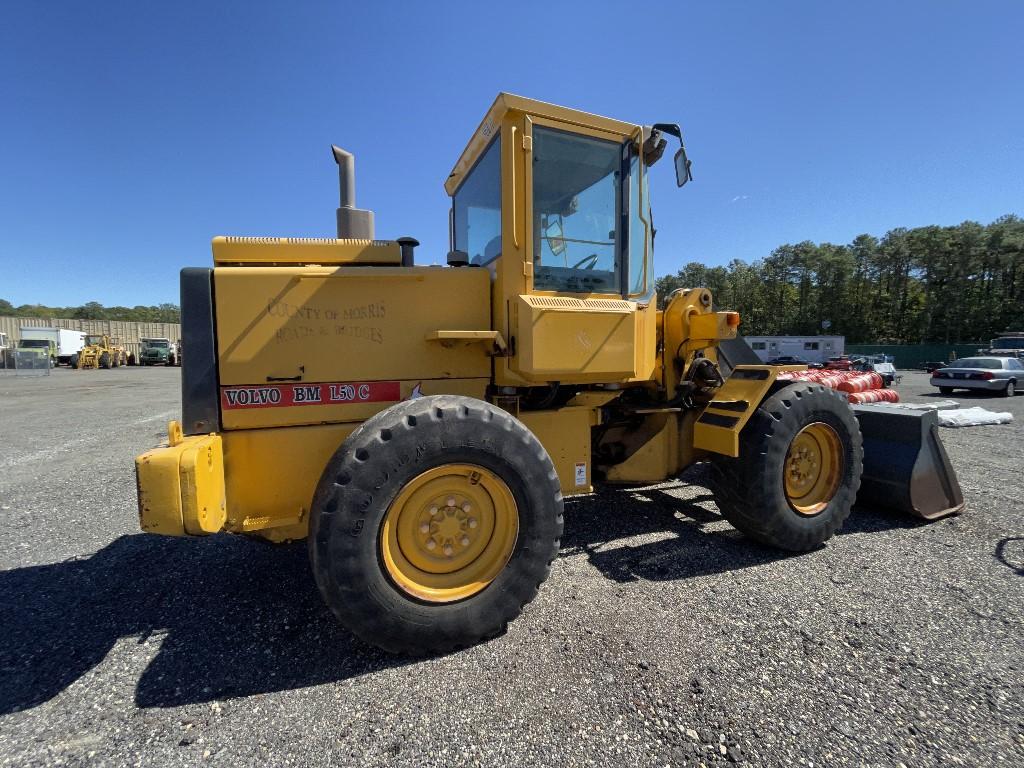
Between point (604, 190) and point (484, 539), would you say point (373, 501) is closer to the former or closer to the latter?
point (484, 539)

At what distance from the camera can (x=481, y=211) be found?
11.7 ft

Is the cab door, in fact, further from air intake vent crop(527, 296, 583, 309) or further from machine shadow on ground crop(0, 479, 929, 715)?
machine shadow on ground crop(0, 479, 929, 715)

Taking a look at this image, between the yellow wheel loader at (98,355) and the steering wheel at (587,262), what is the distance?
156ft

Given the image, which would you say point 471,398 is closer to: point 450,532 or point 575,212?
point 450,532

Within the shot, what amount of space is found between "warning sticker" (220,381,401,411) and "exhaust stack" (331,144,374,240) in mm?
1174

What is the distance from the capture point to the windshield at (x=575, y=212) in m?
3.17

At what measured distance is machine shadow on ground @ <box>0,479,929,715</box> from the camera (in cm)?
240

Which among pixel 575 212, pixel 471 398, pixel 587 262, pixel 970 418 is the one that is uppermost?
pixel 575 212

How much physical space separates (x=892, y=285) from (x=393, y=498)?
83556 millimetres

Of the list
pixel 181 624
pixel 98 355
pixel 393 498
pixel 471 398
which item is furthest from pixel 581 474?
pixel 98 355

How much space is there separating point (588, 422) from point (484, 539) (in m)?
1.18

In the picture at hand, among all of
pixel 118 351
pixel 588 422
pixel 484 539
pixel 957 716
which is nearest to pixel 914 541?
pixel 957 716

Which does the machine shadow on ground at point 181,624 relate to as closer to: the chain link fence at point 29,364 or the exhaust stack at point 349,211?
the exhaust stack at point 349,211

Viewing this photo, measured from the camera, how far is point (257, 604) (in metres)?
3.08
